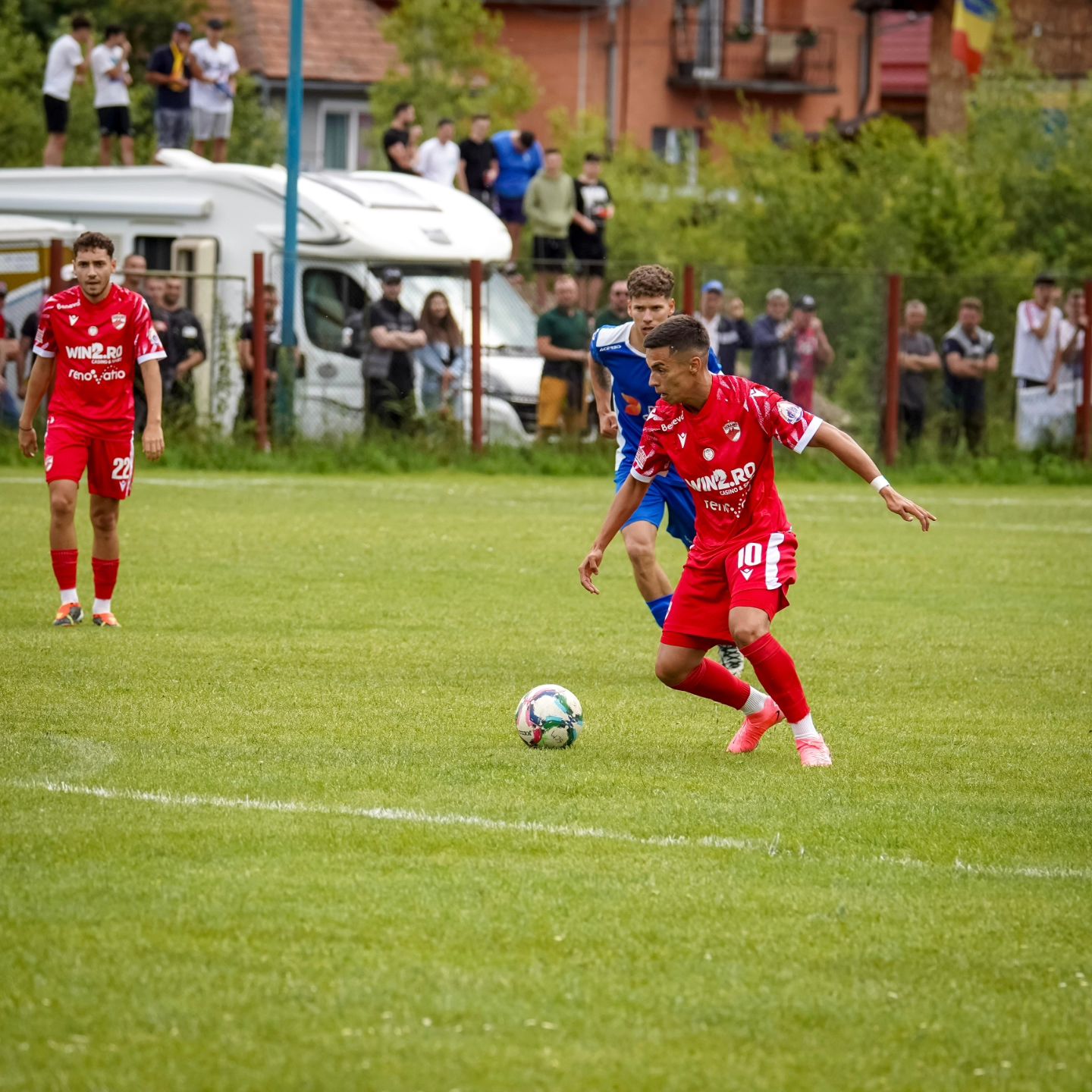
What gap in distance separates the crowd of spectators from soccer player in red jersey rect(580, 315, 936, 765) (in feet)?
60.2

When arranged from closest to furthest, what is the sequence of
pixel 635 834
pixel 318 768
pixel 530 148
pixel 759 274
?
pixel 635 834, pixel 318 768, pixel 759 274, pixel 530 148

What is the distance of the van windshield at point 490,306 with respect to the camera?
21641mm

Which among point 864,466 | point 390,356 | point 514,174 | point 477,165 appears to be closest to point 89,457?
point 864,466

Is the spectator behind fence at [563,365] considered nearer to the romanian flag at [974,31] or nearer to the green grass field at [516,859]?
the green grass field at [516,859]

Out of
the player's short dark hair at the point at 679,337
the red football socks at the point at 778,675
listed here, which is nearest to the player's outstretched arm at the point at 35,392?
the player's short dark hair at the point at 679,337

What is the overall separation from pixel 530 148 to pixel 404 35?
18018 millimetres

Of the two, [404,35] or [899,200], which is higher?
[404,35]

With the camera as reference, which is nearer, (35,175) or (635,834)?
(635,834)

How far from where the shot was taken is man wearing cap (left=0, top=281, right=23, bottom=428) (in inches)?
824

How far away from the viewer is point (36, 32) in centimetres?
4222

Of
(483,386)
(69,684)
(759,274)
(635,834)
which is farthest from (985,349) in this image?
(635,834)

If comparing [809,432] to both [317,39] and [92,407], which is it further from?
[317,39]

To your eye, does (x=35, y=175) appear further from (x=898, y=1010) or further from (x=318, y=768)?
(x=898, y=1010)

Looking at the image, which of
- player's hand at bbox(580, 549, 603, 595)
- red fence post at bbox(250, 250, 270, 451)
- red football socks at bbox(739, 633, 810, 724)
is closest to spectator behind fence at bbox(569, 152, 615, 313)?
red fence post at bbox(250, 250, 270, 451)
